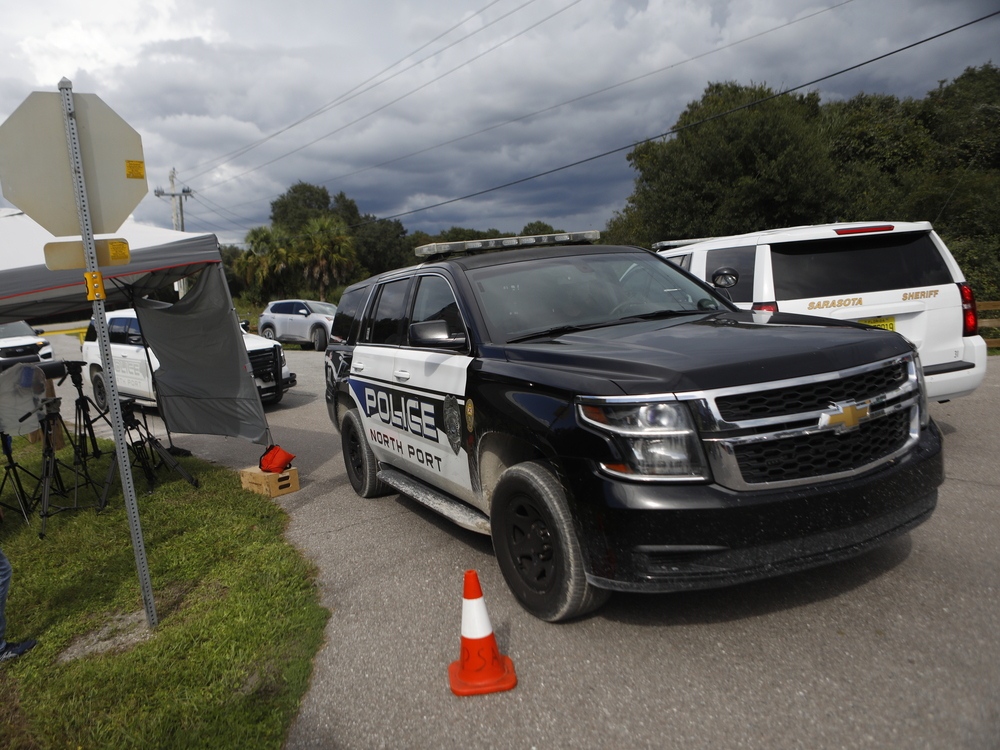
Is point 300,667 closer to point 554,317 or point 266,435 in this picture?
point 554,317

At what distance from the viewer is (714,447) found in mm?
2738

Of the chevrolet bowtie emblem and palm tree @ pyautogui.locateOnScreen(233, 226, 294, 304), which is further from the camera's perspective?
palm tree @ pyautogui.locateOnScreen(233, 226, 294, 304)

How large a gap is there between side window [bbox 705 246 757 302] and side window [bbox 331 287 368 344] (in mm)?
3556

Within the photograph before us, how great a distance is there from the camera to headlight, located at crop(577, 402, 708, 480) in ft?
9.04

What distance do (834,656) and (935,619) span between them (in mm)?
609

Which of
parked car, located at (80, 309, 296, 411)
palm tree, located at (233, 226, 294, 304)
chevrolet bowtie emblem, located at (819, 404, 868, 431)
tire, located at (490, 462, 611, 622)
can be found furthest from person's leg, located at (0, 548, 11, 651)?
palm tree, located at (233, 226, 294, 304)

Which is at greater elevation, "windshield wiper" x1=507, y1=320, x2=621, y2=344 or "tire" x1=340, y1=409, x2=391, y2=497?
"windshield wiper" x1=507, y1=320, x2=621, y2=344

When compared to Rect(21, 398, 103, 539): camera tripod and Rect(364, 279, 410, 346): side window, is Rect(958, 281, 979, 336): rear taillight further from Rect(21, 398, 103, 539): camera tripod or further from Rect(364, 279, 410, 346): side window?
Rect(21, 398, 103, 539): camera tripod

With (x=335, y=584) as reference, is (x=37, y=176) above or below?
above

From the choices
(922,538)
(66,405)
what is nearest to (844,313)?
(922,538)

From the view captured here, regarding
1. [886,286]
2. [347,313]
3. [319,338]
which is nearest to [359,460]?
[347,313]

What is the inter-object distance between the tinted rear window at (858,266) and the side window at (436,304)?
337 centimetres

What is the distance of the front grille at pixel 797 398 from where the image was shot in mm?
2754

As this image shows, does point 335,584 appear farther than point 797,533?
Yes
